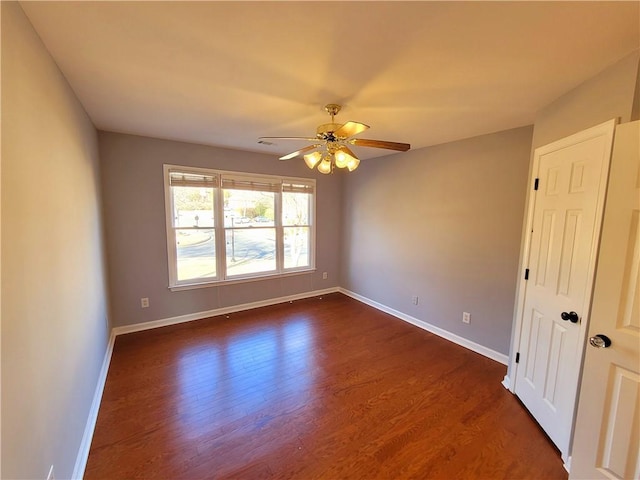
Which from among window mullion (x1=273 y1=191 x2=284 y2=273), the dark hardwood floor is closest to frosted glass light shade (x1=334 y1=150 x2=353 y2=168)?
the dark hardwood floor

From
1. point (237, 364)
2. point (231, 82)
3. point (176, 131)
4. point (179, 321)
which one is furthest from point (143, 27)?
point (179, 321)

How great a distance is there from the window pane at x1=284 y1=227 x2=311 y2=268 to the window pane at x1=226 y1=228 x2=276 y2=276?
0.24 m

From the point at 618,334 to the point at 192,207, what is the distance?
4166 millimetres

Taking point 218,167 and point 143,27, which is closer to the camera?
point 143,27

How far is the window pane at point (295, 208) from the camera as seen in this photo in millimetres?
4566

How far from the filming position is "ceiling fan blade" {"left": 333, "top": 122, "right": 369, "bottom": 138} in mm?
1778

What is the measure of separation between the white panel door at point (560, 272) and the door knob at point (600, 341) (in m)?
0.19

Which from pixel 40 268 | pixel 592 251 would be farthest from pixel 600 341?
pixel 40 268

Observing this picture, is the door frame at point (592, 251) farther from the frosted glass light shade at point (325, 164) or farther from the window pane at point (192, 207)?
the window pane at point (192, 207)

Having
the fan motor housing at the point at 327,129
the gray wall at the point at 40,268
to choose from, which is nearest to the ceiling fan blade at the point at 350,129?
the fan motor housing at the point at 327,129

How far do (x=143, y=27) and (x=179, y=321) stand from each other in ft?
11.3

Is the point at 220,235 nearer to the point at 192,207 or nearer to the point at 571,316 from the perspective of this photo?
the point at 192,207

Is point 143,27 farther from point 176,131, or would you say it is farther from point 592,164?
point 592,164

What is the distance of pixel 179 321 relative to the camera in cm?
378
